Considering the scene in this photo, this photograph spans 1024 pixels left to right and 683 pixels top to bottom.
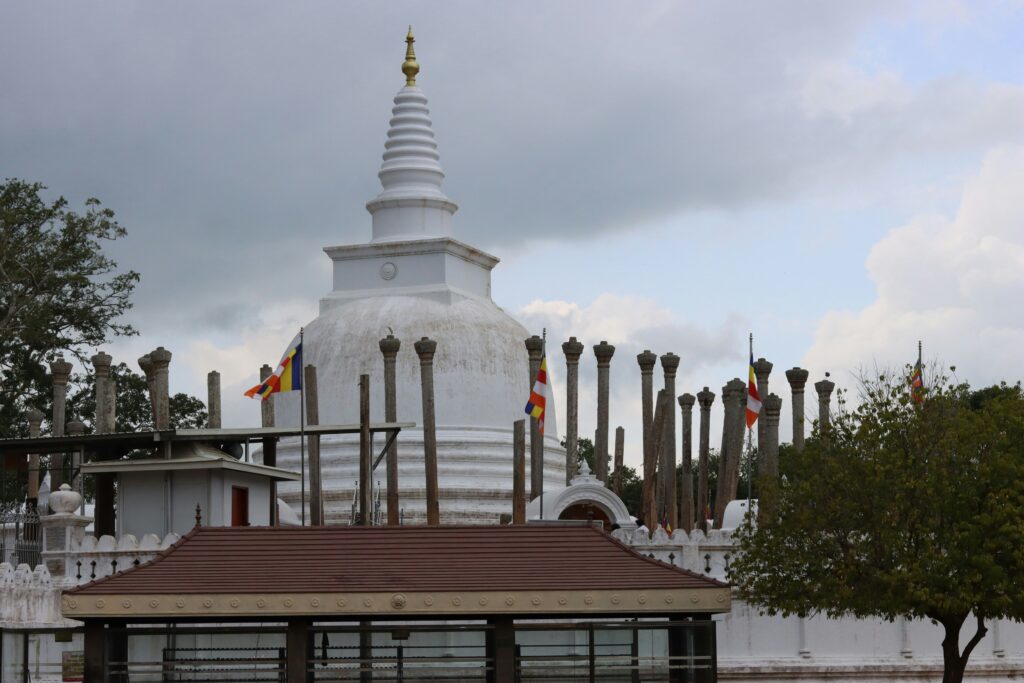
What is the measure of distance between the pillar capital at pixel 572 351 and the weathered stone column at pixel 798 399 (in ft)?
20.5

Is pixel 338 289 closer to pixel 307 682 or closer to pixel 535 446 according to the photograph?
pixel 535 446

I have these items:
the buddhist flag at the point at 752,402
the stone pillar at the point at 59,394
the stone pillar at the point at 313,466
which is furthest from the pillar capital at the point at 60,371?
the buddhist flag at the point at 752,402

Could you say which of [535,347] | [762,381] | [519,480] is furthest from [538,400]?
[762,381]

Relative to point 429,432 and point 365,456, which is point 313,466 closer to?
point 365,456

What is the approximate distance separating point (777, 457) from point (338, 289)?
20.4 m

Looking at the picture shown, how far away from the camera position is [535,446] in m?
49.2

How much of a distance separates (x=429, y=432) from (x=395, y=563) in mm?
18184

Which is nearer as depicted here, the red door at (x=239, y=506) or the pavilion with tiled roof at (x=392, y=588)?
the pavilion with tiled roof at (x=392, y=588)

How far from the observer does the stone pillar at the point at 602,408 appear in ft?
168

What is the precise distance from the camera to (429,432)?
47312mm

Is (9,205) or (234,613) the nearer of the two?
(234,613)

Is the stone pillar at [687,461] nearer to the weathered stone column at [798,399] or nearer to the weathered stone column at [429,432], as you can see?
the weathered stone column at [798,399]

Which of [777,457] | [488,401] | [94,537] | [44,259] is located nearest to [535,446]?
[777,457]

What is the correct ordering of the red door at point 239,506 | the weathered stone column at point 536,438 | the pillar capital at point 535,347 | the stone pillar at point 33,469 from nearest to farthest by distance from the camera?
the red door at point 239,506, the weathered stone column at point 536,438, the stone pillar at point 33,469, the pillar capital at point 535,347
